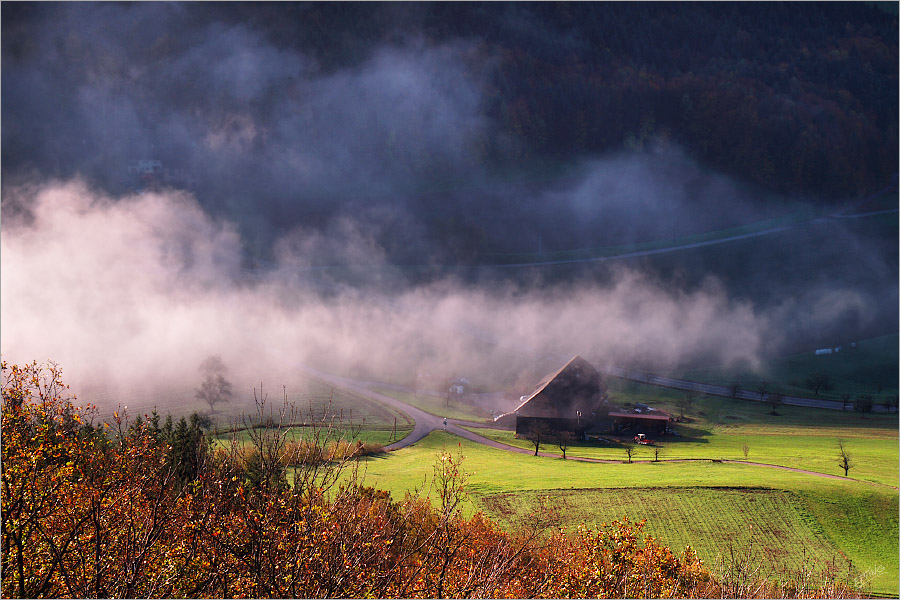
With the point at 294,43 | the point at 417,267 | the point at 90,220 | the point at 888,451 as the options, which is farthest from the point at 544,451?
the point at 294,43

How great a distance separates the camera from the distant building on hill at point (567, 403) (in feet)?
156

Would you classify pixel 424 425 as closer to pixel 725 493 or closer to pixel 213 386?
pixel 213 386

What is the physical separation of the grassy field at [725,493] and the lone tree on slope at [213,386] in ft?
60.0

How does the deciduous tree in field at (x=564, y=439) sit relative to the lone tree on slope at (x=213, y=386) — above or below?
below

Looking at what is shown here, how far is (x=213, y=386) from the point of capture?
52.7 metres

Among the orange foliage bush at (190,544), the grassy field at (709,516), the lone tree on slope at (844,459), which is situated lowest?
the grassy field at (709,516)

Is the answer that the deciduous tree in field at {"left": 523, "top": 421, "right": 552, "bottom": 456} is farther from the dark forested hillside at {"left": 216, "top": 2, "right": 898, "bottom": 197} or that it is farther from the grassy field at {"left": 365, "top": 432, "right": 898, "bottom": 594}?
the dark forested hillside at {"left": 216, "top": 2, "right": 898, "bottom": 197}

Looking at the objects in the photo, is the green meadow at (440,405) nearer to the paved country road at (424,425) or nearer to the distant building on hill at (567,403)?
the paved country road at (424,425)

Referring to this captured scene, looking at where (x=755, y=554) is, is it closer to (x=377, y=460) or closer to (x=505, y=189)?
(x=377, y=460)

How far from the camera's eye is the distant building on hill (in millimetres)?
47406

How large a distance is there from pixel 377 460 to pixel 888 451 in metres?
33.4

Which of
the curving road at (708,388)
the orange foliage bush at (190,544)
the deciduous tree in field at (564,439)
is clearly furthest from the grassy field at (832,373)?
the orange foliage bush at (190,544)

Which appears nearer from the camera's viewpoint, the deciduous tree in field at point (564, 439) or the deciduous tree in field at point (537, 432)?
the deciduous tree in field at point (564, 439)

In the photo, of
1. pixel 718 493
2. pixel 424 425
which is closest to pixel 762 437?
pixel 718 493
